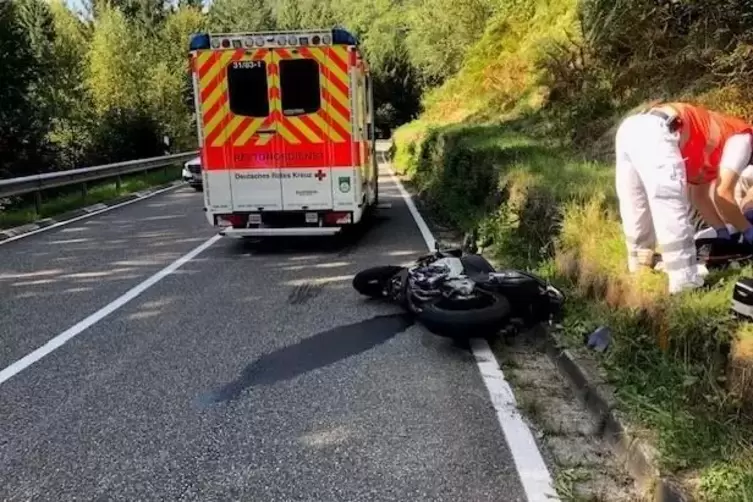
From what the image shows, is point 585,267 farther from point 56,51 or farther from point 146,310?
point 56,51

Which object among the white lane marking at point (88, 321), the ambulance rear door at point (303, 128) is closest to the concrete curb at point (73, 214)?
the white lane marking at point (88, 321)

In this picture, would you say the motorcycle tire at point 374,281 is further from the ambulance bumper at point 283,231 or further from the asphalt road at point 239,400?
the ambulance bumper at point 283,231

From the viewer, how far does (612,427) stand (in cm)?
374

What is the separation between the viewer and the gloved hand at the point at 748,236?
5.27 metres

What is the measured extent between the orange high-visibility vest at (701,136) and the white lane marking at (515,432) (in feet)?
6.35

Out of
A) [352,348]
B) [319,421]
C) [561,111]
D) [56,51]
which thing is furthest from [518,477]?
[56,51]

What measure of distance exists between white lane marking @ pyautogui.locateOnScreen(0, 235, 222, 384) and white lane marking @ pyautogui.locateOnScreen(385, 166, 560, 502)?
11.1ft

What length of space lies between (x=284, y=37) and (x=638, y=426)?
7.49 metres

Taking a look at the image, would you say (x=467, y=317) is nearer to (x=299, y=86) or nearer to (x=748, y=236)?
(x=748, y=236)

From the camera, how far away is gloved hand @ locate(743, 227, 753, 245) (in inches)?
207

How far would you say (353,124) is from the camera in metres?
9.76

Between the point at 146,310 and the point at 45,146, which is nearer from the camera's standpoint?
the point at 146,310

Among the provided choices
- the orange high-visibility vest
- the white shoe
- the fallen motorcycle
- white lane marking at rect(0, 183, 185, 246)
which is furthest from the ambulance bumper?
the white shoe

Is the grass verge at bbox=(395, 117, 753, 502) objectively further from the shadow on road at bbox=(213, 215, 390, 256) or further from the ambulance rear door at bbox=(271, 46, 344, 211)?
the ambulance rear door at bbox=(271, 46, 344, 211)
